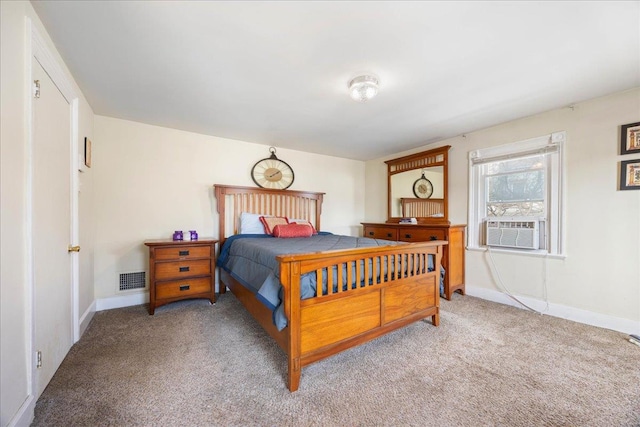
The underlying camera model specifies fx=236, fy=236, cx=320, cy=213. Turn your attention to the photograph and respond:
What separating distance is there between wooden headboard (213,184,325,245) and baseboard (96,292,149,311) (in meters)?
1.12

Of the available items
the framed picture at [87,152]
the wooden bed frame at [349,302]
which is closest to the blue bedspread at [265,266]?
the wooden bed frame at [349,302]

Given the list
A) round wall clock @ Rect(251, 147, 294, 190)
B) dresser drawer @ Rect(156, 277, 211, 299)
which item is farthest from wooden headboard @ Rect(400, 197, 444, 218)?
dresser drawer @ Rect(156, 277, 211, 299)

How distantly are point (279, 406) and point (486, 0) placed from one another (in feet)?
8.21

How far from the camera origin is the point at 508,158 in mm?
2920

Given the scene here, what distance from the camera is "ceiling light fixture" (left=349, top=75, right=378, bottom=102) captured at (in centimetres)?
194

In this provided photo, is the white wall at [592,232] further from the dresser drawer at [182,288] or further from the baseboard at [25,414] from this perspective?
the baseboard at [25,414]

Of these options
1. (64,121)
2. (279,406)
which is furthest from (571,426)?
(64,121)

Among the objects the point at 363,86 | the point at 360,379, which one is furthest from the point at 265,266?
the point at 363,86

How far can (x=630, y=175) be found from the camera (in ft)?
7.11

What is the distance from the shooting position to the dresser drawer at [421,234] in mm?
3143

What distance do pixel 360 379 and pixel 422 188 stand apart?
3.10 m

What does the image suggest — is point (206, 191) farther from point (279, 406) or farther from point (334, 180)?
point (279, 406)

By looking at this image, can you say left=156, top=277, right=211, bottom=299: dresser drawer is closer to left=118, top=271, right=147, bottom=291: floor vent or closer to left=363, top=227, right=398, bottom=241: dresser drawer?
left=118, top=271, right=147, bottom=291: floor vent

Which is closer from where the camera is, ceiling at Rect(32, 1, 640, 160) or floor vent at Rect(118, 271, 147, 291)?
ceiling at Rect(32, 1, 640, 160)
